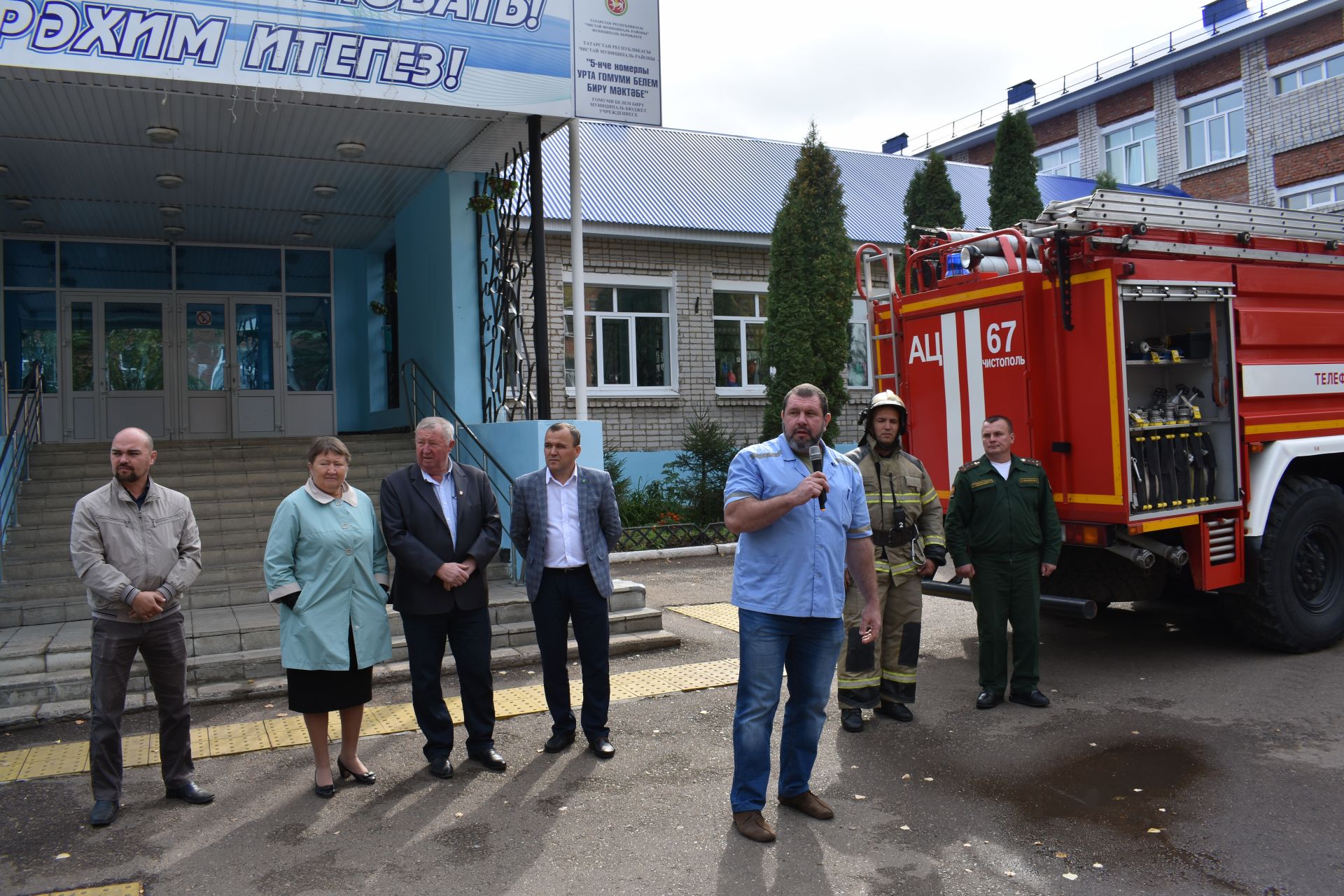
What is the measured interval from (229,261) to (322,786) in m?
10.5

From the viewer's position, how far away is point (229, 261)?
13.7 metres

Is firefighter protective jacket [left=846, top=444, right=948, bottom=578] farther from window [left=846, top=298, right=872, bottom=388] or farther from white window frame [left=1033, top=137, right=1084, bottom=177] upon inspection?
white window frame [left=1033, top=137, right=1084, bottom=177]

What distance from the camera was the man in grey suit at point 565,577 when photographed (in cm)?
568

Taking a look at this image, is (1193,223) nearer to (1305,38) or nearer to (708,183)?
(708,183)

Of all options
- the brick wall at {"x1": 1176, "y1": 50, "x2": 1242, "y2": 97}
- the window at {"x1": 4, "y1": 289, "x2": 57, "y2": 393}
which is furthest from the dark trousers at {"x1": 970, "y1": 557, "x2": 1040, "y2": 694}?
the brick wall at {"x1": 1176, "y1": 50, "x2": 1242, "y2": 97}

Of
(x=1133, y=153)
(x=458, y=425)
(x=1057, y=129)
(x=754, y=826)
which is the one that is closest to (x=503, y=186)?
(x=458, y=425)

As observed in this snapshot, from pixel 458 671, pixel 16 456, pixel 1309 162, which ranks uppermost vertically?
pixel 1309 162

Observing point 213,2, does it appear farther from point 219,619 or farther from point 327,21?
point 219,619

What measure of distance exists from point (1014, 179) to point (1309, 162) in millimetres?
10824

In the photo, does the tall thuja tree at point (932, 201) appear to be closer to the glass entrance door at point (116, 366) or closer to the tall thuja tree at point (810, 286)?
the tall thuja tree at point (810, 286)

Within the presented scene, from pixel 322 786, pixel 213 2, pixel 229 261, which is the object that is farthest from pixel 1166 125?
pixel 322 786

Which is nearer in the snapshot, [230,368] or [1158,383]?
[1158,383]

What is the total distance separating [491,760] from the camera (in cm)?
536

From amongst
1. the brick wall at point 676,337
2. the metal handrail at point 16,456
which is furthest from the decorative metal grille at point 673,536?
the metal handrail at point 16,456
